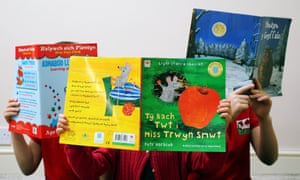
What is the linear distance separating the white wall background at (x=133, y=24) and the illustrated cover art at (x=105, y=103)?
83 centimetres

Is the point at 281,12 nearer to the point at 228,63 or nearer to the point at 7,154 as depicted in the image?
the point at 228,63

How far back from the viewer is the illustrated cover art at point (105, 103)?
783mm

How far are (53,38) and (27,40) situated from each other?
139 mm

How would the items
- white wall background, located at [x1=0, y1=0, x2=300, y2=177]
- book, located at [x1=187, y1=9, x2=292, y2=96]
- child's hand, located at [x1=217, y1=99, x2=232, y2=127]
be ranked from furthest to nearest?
white wall background, located at [x1=0, y1=0, x2=300, y2=177], book, located at [x1=187, y1=9, x2=292, y2=96], child's hand, located at [x1=217, y1=99, x2=232, y2=127]

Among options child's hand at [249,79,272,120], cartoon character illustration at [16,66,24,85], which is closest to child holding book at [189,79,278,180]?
child's hand at [249,79,272,120]

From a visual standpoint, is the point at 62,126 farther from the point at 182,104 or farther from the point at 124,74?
the point at 182,104

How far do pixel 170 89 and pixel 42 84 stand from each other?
0.38 metres

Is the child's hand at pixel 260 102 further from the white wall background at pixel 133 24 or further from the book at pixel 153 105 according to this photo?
the white wall background at pixel 133 24

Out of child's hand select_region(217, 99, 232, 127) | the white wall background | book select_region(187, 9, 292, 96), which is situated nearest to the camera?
child's hand select_region(217, 99, 232, 127)

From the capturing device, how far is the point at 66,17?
1.62m

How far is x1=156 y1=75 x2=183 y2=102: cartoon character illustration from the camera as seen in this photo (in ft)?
2.56

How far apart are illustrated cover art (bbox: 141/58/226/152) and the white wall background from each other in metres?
0.85

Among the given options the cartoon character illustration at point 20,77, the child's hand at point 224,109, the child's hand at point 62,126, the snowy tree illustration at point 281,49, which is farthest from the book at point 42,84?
the snowy tree illustration at point 281,49

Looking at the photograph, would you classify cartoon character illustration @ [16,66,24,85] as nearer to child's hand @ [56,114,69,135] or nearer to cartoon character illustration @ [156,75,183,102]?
child's hand @ [56,114,69,135]
